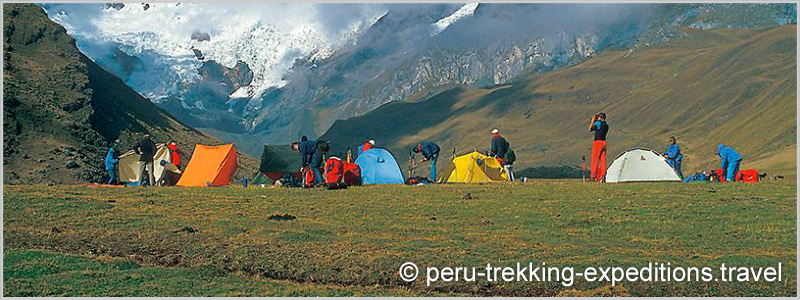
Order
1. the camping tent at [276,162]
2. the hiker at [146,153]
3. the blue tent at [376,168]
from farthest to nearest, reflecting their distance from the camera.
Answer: the camping tent at [276,162] → the blue tent at [376,168] → the hiker at [146,153]

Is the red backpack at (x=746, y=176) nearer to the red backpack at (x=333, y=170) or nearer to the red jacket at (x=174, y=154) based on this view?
the red backpack at (x=333, y=170)

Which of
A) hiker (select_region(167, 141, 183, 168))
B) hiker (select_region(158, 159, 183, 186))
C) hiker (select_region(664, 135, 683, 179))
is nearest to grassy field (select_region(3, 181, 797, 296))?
hiker (select_region(664, 135, 683, 179))

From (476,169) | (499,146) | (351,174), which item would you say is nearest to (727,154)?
(499,146)

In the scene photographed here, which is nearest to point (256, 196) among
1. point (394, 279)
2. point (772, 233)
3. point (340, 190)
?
point (340, 190)

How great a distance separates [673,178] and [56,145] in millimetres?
83374

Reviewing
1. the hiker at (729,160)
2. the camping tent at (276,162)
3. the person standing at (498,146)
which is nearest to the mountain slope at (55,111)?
the camping tent at (276,162)

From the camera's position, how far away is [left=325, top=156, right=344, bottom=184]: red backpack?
40.7 metres

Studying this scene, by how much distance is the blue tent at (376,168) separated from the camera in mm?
48438

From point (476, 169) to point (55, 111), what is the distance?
8402 centimetres

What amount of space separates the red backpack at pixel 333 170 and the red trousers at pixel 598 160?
36.3 feet

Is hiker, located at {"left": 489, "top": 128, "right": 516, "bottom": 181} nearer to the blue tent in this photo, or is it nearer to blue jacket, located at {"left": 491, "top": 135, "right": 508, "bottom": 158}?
blue jacket, located at {"left": 491, "top": 135, "right": 508, "bottom": 158}

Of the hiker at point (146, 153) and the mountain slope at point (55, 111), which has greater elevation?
the mountain slope at point (55, 111)

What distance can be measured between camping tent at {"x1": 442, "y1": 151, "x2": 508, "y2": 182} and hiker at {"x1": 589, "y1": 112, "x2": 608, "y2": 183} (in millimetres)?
6908

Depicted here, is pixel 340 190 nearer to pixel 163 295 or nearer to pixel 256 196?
pixel 256 196
